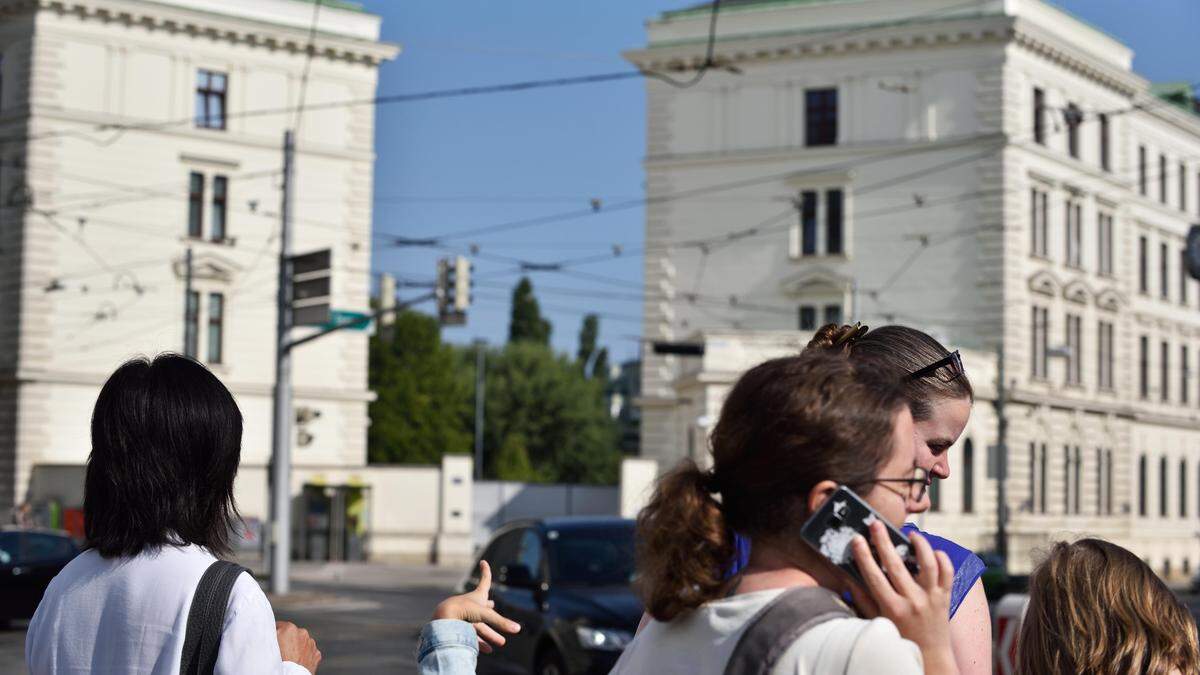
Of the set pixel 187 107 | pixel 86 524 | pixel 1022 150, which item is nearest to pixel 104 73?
pixel 187 107

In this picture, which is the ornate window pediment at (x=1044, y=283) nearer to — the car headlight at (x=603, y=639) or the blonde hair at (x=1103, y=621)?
the car headlight at (x=603, y=639)

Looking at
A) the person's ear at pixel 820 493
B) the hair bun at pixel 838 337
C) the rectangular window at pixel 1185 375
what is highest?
the rectangular window at pixel 1185 375

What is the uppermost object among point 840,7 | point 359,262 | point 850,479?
point 840,7

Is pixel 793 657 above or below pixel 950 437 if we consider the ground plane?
below

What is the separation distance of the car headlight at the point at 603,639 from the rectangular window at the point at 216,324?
36.5 m

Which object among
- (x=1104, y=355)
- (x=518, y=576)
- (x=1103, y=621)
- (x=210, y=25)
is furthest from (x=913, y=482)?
(x=1104, y=355)

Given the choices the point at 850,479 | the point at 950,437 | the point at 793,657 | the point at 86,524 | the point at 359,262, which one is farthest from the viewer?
the point at 359,262

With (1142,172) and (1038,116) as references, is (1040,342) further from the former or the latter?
(1142,172)

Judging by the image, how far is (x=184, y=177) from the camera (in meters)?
46.9

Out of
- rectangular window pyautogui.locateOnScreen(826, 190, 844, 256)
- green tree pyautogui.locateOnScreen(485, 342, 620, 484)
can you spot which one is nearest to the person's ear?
rectangular window pyautogui.locateOnScreen(826, 190, 844, 256)

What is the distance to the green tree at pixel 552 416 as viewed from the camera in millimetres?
86938

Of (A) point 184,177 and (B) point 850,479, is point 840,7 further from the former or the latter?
(B) point 850,479

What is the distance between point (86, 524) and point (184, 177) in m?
45.0

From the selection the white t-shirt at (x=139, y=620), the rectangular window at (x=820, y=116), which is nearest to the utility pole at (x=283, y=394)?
the rectangular window at (x=820, y=116)
